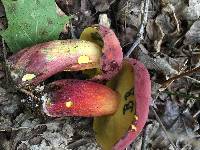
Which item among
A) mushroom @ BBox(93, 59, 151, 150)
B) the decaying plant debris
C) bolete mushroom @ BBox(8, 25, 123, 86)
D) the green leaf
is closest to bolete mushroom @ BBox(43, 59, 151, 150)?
mushroom @ BBox(93, 59, 151, 150)

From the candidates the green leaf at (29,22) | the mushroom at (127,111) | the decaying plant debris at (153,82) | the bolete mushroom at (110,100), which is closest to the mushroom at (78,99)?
the bolete mushroom at (110,100)

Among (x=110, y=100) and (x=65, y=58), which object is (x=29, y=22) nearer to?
(x=65, y=58)

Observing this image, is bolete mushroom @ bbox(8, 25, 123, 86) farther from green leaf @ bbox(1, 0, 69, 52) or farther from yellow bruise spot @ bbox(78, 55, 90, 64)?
green leaf @ bbox(1, 0, 69, 52)

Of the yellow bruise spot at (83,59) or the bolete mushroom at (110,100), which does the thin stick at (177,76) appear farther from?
the yellow bruise spot at (83,59)

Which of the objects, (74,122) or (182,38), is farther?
(182,38)

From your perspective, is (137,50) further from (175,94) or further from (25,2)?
(25,2)

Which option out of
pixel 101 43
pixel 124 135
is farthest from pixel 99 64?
pixel 124 135

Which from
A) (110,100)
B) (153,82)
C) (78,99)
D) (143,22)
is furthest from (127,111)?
(143,22)
